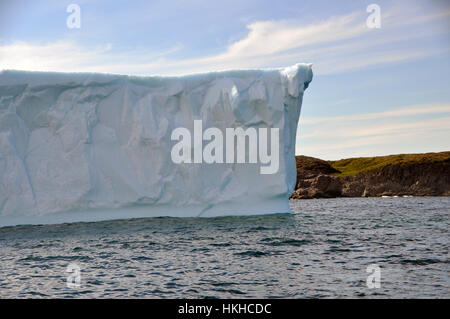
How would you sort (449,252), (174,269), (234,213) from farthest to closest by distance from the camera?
(234,213)
(449,252)
(174,269)

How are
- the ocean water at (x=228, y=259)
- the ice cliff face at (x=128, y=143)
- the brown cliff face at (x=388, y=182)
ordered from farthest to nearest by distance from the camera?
the brown cliff face at (x=388, y=182) → the ice cliff face at (x=128, y=143) → the ocean water at (x=228, y=259)

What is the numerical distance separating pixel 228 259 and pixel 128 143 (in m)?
9.33

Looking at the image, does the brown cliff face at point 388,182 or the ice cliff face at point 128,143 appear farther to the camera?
the brown cliff face at point 388,182

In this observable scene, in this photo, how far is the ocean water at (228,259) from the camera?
7914mm

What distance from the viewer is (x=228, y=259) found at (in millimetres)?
10383

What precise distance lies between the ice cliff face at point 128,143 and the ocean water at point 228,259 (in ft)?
5.24

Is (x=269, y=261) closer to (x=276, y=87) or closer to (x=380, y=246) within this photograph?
(x=380, y=246)

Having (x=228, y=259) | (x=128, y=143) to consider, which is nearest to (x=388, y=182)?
(x=128, y=143)

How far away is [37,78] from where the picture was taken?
17641mm

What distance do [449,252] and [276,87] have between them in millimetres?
10181

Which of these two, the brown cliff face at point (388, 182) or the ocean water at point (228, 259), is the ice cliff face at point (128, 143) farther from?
the brown cliff face at point (388, 182)

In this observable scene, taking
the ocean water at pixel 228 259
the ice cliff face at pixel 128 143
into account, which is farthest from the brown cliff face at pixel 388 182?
the ocean water at pixel 228 259

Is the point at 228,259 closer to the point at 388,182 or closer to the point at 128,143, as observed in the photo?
the point at 128,143

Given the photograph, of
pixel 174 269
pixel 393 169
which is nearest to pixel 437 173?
pixel 393 169
